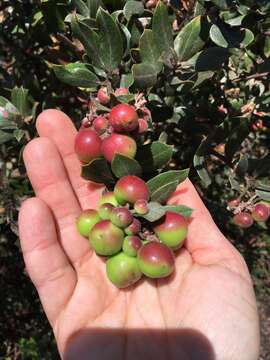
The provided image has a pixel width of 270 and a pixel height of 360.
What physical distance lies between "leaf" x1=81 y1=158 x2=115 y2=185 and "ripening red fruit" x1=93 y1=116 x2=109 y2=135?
0.31 feet

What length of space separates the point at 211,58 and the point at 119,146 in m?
0.38

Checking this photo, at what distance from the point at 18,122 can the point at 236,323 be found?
1.08 m

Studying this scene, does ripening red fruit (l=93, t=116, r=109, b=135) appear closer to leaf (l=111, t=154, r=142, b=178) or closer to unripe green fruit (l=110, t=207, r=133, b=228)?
leaf (l=111, t=154, r=142, b=178)

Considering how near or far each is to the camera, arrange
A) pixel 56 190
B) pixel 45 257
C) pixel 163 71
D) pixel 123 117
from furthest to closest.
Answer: pixel 56 190 < pixel 45 257 < pixel 163 71 < pixel 123 117

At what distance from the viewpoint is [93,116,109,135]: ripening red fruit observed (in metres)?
1.48

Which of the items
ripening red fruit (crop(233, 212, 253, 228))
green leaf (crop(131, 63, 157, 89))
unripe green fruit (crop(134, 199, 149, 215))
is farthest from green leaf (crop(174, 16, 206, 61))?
ripening red fruit (crop(233, 212, 253, 228))

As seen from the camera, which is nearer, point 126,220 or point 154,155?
point 126,220

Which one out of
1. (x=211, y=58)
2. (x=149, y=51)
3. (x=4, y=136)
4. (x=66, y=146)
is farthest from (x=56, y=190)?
(x=211, y=58)

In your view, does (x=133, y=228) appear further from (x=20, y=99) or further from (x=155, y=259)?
(x=20, y=99)

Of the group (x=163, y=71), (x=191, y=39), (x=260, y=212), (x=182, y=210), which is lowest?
(x=260, y=212)

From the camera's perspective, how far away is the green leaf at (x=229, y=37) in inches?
52.8

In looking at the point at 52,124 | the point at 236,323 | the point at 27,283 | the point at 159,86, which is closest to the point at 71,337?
the point at 236,323

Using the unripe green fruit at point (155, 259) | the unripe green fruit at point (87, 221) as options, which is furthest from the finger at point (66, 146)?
the unripe green fruit at point (155, 259)

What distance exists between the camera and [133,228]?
4.72 ft
